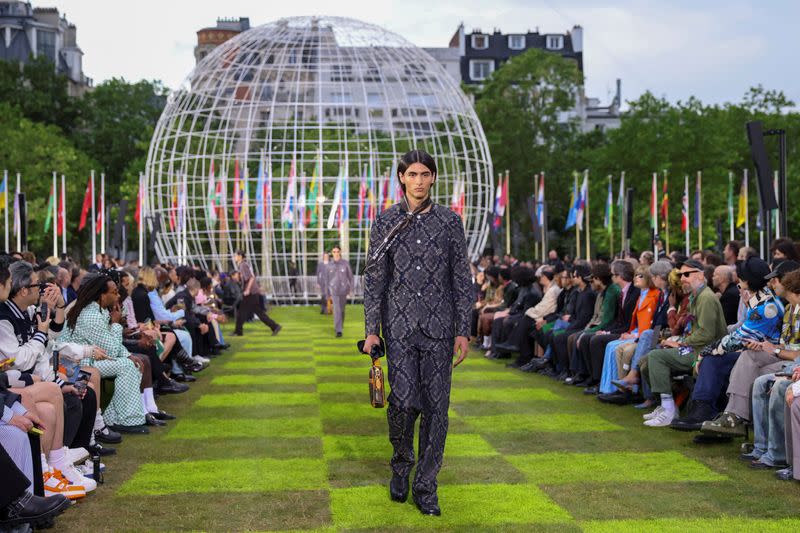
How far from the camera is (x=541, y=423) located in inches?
476

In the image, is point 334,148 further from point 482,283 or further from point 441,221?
point 441,221

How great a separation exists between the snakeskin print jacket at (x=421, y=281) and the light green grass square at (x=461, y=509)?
1232 millimetres

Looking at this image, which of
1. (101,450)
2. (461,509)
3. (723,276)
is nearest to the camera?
(461,509)

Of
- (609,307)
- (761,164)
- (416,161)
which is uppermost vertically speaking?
(761,164)

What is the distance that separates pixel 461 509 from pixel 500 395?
685 cm

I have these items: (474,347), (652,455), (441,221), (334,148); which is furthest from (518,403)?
(334,148)

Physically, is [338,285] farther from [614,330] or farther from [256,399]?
[614,330]

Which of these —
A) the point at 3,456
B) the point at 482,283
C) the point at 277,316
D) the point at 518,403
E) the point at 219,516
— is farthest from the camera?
the point at 277,316

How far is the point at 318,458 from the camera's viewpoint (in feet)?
33.1

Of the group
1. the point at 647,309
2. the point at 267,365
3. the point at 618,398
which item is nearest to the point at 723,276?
the point at 647,309

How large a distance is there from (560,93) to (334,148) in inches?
760

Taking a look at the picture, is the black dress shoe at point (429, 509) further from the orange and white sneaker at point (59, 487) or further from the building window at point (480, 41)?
the building window at point (480, 41)

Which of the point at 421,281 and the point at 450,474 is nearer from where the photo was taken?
the point at 421,281

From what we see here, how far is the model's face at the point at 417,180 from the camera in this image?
806 cm
